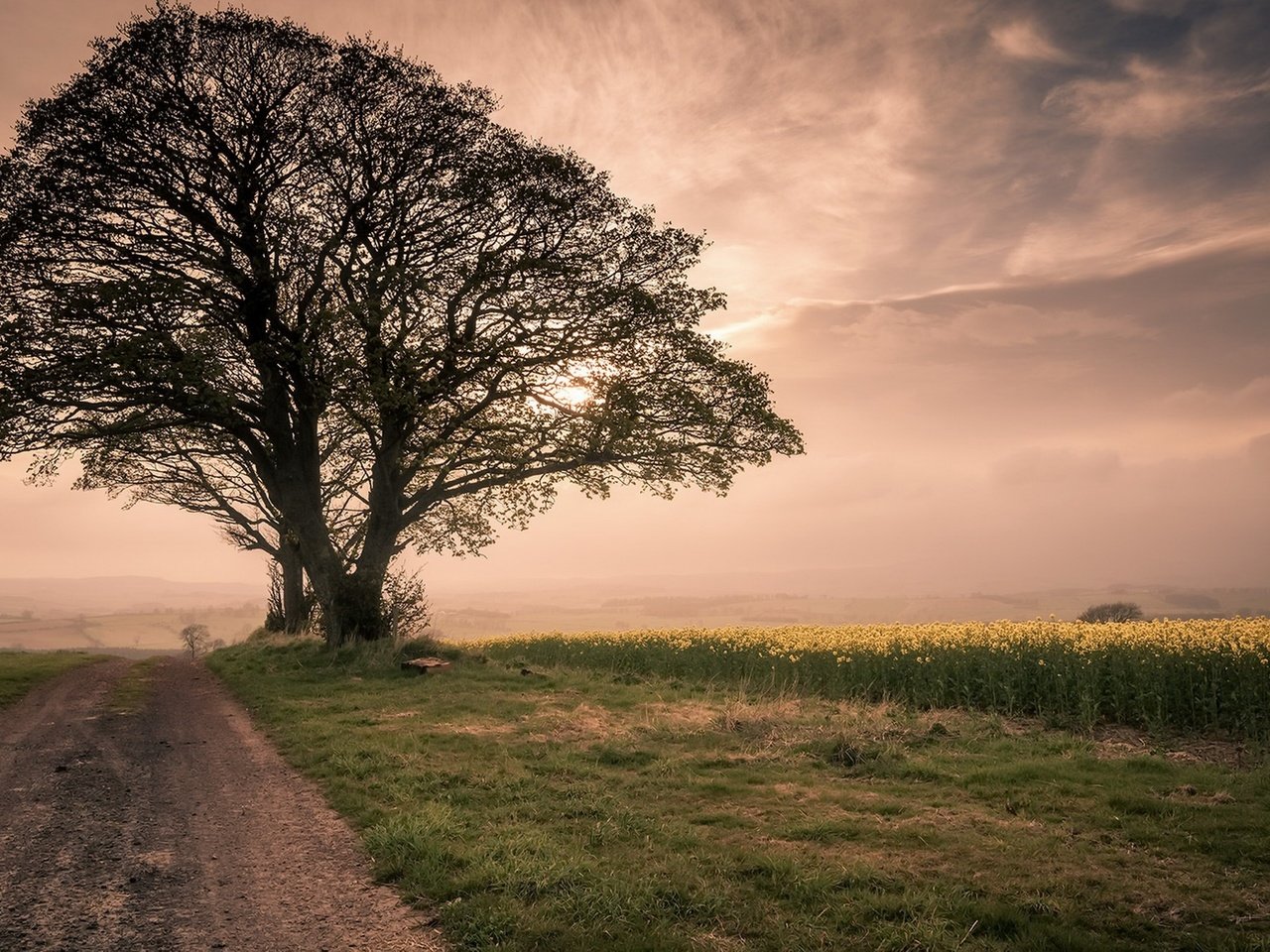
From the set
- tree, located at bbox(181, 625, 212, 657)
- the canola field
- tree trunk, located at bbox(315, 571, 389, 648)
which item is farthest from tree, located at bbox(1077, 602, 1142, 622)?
tree, located at bbox(181, 625, 212, 657)

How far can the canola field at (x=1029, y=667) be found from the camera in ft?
44.8

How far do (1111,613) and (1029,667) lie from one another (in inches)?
707

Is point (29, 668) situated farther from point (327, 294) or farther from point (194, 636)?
point (194, 636)

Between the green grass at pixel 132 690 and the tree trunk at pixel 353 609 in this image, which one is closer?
the green grass at pixel 132 690

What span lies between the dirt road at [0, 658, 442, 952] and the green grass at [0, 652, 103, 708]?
6.58 meters

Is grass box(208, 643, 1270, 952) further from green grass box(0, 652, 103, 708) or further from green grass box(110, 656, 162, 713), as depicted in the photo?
green grass box(0, 652, 103, 708)

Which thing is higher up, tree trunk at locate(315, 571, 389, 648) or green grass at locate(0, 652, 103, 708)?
tree trunk at locate(315, 571, 389, 648)

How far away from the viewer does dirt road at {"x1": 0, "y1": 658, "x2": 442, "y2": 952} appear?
6086mm

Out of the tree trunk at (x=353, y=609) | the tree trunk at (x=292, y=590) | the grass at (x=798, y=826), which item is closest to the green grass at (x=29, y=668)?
the tree trunk at (x=292, y=590)

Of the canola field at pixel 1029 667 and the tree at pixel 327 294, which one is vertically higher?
the tree at pixel 327 294

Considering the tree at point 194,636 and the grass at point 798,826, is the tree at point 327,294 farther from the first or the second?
the tree at point 194,636

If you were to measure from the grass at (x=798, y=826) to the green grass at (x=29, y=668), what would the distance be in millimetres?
8390

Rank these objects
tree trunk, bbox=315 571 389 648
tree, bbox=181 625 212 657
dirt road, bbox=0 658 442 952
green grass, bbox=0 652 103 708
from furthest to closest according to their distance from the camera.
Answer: tree, bbox=181 625 212 657
tree trunk, bbox=315 571 389 648
green grass, bbox=0 652 103 708
dirt road, bbox=0 658 442 952

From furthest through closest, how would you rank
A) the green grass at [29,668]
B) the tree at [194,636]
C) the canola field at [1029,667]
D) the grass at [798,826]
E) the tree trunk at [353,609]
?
the tree at [194,636], the tree trunk at [353,609], the green grass at [29,668], the canola field at [1029,667], the grass at [798,826]
